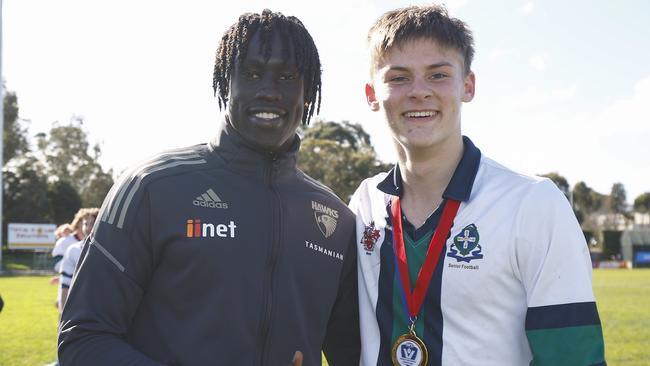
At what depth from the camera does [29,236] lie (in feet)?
148

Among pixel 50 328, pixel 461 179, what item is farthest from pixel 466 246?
pixel 50 328

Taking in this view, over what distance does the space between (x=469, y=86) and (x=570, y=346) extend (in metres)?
1.34

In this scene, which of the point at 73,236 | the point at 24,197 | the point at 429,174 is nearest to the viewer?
the point at 429,174

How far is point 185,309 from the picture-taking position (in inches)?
99.0

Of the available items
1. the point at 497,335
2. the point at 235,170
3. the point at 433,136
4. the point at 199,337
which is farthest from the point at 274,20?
the point at 497,335

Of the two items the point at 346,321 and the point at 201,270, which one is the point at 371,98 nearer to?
the point at 346,321

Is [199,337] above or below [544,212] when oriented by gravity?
below

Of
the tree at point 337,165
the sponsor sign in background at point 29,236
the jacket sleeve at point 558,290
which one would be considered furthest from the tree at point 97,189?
the jacket sleeve at point 558,290

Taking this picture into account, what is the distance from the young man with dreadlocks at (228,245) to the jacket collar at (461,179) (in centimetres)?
43

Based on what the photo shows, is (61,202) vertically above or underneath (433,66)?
above

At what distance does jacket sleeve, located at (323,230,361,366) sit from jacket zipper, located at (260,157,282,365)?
62 cm

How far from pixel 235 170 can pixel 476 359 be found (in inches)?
50.6

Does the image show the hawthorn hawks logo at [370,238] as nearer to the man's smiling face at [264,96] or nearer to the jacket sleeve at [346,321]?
the jacket sleeve at [346,321]

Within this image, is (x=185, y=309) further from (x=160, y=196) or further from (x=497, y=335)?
(x=497, y=335)
